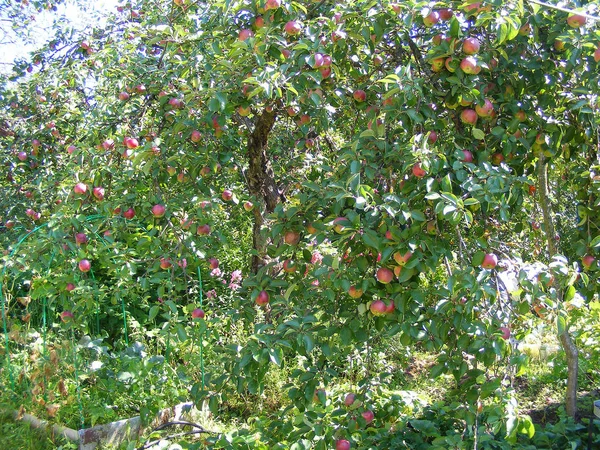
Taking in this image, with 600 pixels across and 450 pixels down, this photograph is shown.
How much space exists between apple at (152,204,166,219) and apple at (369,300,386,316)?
2.69 feet

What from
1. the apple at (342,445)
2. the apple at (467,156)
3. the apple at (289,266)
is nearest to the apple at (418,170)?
the apple at (467,156)

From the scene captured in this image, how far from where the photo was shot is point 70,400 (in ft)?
10.4

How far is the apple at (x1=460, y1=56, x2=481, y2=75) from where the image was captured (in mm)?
1743

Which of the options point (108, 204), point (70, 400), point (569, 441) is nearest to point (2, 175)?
point (70, 400)

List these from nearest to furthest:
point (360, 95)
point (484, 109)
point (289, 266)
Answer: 1. point (484, 109)
2. point (289, 266)
3. point (360, 95)

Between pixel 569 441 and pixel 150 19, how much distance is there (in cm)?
291

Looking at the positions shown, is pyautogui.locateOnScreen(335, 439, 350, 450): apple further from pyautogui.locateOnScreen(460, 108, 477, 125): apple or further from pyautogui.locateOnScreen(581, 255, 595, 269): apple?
pyautogui.locateOnScreen(460, 108, 477, 125): apple

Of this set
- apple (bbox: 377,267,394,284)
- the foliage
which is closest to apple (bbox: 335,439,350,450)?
the foliage

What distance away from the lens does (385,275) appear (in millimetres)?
1671

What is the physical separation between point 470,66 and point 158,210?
3.72 feet

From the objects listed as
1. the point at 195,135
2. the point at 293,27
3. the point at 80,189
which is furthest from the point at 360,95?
the point at 80,189

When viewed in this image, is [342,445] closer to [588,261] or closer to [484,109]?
[588,261]

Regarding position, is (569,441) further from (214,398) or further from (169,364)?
(169,364)

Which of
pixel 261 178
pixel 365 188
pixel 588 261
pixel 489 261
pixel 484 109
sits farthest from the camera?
pixel 261 178
